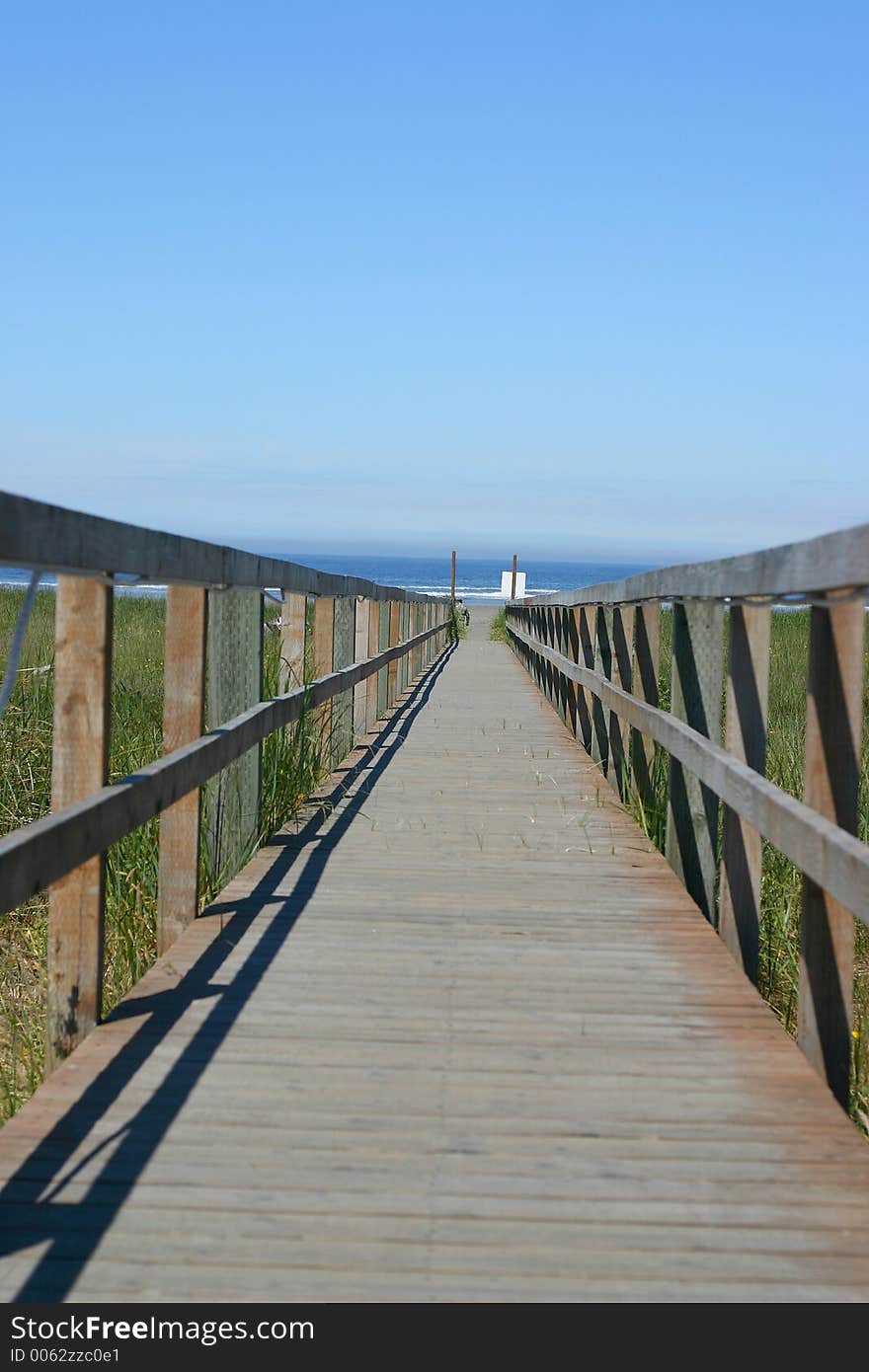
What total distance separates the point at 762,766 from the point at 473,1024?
1363 millimetres

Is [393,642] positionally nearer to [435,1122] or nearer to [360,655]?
[360,655]

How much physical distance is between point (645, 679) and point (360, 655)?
4024 mm

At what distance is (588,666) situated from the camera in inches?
428

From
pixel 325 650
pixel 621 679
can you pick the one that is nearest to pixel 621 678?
pixel 621 679

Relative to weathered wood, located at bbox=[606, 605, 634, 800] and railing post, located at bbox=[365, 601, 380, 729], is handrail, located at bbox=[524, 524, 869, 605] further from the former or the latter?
railing post, located at bbox=[365, 601, 380, 729]

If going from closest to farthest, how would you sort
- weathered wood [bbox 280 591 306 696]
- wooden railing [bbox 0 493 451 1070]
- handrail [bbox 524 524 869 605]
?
1. wooden railing [bbox 0 493 451 1070]
2. handrail [bbox 524 524 869 605]
3. weathered wood [bbox 280 591 306 696]

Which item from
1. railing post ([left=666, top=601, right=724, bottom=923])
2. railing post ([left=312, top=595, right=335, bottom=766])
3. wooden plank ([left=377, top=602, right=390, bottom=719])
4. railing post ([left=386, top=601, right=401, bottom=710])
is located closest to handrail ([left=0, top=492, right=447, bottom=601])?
railing post ([left=666, top=601, right=724, bottom=923])

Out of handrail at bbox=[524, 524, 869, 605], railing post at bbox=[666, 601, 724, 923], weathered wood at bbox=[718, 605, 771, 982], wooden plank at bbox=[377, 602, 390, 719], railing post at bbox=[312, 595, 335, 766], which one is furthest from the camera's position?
wooden plank at bbox=[377, 602, 390, 719]

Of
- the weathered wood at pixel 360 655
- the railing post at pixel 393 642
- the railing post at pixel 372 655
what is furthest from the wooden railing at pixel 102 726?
the railing post at pixel 393 642

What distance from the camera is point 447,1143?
318 centimetres

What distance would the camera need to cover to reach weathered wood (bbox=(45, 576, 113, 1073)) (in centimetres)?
369

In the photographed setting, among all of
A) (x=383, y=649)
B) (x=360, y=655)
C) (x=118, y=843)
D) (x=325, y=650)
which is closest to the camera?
(x=118, y=843)

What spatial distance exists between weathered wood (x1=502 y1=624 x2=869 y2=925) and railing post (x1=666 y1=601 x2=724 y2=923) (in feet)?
0.39
